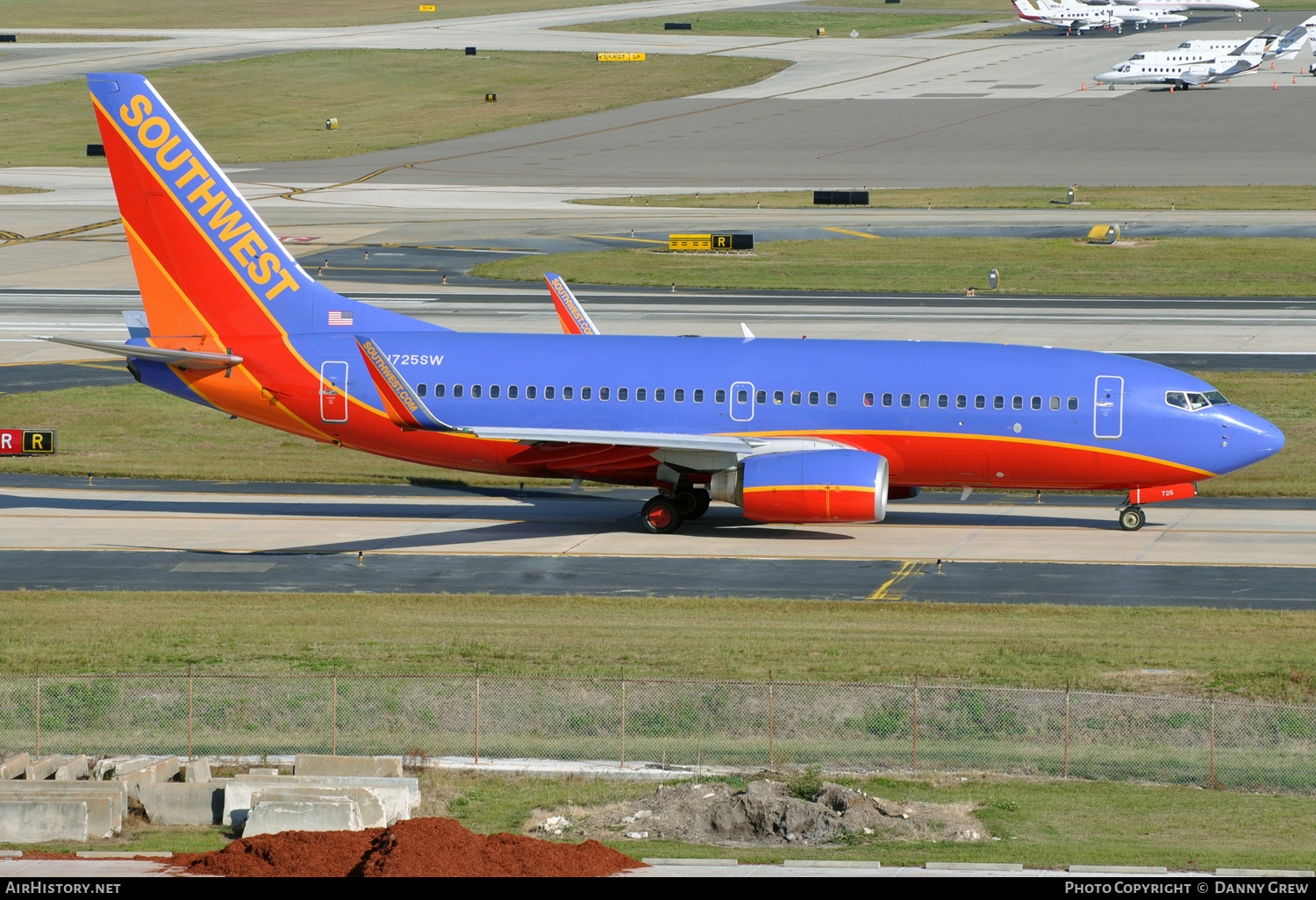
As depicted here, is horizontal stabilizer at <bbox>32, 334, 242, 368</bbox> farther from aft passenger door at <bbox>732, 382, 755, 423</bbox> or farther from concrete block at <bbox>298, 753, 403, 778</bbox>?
concrete block at <bbox>298, 753, 403, 778</bbox>

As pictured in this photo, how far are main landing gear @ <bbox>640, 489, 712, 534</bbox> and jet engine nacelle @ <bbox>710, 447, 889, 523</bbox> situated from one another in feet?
8.27

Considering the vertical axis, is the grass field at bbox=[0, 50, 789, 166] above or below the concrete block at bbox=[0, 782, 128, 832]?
above

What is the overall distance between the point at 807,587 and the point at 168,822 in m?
17.8

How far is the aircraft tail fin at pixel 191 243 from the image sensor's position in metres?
41.0

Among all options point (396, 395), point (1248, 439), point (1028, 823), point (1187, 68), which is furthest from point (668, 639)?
point (1187, 68)

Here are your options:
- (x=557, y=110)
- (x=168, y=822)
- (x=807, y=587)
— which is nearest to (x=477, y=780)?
(x=168, y=822)

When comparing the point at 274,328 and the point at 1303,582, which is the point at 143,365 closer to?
the point at 274,328

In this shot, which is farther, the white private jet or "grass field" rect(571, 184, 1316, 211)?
the white private jet

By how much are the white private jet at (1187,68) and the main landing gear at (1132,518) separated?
124 m

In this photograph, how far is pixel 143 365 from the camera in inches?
1625

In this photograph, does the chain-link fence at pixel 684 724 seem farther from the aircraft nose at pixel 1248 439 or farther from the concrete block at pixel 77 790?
the aircraft nose at pixel 1248 439

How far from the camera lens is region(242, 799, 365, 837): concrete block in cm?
2045

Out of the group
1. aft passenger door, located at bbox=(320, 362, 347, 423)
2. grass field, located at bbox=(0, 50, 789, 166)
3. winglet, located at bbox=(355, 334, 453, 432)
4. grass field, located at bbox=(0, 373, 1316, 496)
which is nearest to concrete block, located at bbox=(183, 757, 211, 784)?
winglet, located at bbox=(355, 334, 453, 432)

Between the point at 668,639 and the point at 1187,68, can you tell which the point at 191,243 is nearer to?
the point at 668,639
